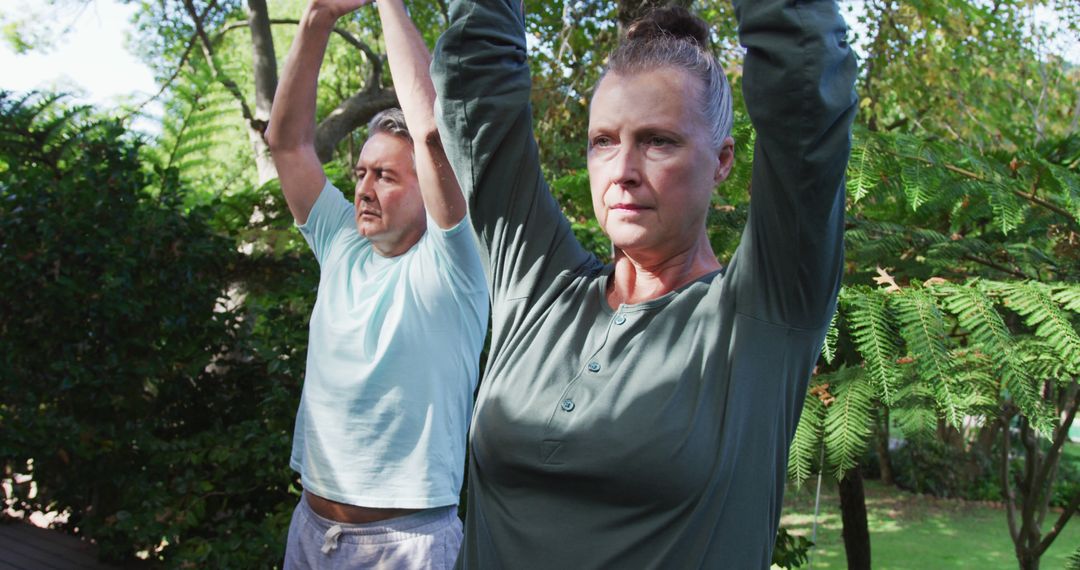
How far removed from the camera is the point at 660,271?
1441 mm

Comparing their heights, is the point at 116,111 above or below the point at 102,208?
above

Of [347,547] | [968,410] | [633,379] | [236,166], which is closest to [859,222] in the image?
[968,410]

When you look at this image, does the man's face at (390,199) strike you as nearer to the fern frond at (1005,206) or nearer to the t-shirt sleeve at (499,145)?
the t-shirt sleeve at (499,145)

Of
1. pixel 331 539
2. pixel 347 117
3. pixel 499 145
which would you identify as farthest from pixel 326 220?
pixel 347 117

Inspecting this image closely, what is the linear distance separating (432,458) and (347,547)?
31 centimetres

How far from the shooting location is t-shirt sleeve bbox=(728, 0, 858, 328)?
3.75 ft

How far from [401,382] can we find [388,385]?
0.03 meters

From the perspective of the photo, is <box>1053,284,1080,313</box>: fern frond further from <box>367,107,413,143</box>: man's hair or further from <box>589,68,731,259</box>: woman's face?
<box>367,107,413,143</box>: man's hair

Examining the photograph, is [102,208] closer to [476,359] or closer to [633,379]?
[476,359]

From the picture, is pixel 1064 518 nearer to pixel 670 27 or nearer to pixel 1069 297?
pixel 1069 297

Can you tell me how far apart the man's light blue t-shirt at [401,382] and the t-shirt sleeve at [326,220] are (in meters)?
0.31

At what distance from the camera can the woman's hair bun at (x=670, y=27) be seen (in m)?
1.40

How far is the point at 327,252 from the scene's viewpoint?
276 cm

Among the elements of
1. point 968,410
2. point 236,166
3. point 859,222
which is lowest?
point 968,410
